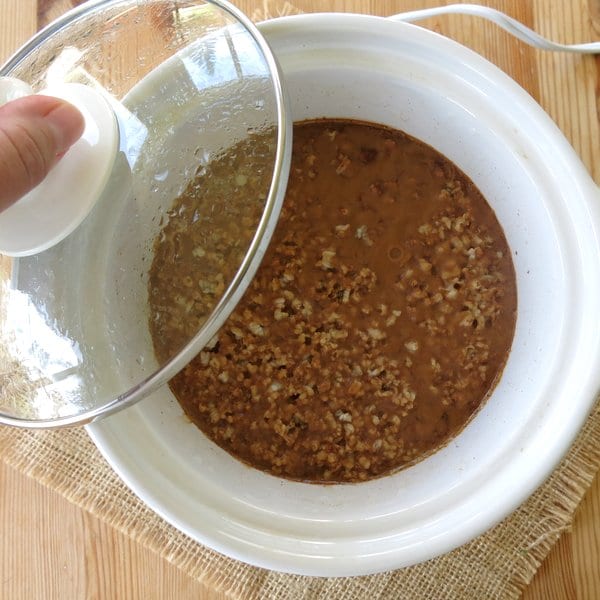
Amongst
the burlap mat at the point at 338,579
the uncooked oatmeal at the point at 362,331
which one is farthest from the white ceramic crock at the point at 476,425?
the burlap mat at the point at 338,579

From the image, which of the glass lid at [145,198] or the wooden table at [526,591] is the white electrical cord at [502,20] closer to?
the wooden table at [526,591]

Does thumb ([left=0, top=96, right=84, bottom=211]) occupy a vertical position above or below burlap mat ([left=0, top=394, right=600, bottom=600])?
above

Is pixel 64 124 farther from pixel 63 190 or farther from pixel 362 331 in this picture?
pixel 362 331

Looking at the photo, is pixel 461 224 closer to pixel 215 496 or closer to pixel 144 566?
pixel 215 496

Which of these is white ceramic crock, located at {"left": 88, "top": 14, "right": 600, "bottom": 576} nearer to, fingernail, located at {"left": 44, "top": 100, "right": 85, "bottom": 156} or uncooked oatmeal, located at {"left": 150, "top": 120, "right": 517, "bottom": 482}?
uncooked oatmeal, located at {"left": 150, "top": 120, "right": 517, "bottom": 482}

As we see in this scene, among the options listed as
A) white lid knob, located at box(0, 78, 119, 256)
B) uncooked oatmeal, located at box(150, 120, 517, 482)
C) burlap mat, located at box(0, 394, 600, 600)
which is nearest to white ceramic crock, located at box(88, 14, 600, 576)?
uncooked oatmeal, located at box(150, 120, 517, 482)

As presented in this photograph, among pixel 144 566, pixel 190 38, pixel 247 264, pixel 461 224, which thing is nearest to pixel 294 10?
pixel 190 38

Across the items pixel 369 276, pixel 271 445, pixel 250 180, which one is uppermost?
pixel 250 180
